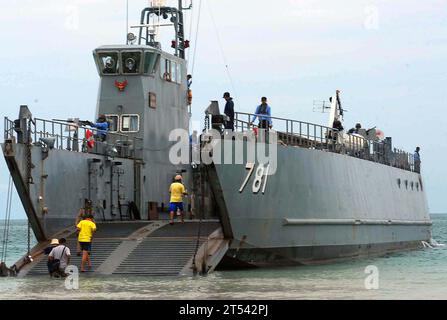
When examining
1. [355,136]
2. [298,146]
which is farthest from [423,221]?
[298,146]

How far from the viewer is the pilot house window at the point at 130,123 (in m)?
27.0

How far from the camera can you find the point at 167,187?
27969 mm

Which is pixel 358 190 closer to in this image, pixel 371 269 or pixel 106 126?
pixel 371 269

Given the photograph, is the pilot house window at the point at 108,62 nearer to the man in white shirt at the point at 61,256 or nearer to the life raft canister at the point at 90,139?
the life raft canister at the point at 90,139

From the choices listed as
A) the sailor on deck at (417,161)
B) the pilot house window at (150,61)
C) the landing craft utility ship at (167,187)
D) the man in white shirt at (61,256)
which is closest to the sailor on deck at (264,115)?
the landing craft utility ship at (167,187)

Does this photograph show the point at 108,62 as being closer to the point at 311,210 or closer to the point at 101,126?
the point at 101,126

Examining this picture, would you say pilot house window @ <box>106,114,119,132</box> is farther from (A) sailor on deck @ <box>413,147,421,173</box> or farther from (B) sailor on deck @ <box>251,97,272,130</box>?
(A) sailor on deck @ <box>413,147,421,173</box>

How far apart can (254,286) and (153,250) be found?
3545mm

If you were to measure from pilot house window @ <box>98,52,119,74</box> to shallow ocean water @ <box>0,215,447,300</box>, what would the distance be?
7.55m

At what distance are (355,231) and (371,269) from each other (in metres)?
3.94

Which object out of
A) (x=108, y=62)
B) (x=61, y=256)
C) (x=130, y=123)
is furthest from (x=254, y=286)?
(x=108, y=62)

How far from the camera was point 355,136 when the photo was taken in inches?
1214

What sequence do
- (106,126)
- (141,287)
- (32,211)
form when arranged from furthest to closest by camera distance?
(106,126)
(32,211)
(141,287)
